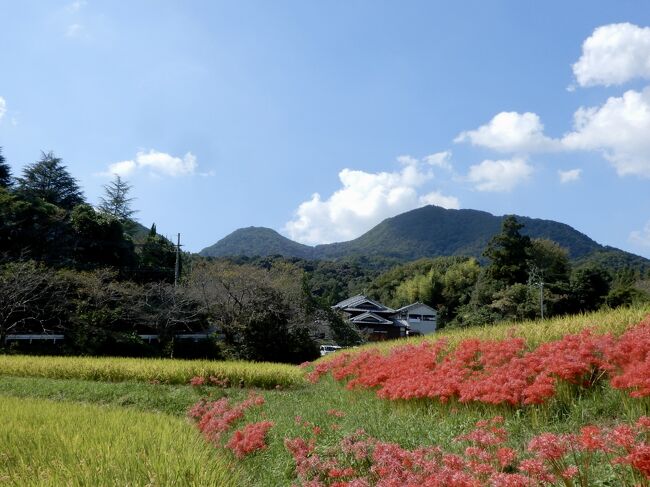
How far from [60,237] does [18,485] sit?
2728cm

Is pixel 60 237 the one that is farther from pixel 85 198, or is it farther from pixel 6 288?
A: pixel 85 198

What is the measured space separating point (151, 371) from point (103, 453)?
9813 mm

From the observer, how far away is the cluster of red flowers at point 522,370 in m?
5.13

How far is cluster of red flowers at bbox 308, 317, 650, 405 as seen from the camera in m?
5.13

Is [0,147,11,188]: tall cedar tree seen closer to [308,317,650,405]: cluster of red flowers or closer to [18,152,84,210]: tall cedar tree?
[18,152,84,210]: tall cedar tree

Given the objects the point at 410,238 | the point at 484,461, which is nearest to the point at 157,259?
the point at 484,461

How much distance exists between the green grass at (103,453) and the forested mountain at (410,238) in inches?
4757

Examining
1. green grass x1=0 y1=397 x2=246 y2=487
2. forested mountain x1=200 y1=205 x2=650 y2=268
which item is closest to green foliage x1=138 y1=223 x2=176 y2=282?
green grass x1=0 y1=397 x2=246 y2=487

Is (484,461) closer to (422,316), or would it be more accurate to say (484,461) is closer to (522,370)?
(522,370)

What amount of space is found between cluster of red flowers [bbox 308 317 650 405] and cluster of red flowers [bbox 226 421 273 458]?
1.78 metres

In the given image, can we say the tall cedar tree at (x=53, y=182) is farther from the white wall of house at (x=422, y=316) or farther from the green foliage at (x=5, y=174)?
the white wall of house at (x=422, y=316)

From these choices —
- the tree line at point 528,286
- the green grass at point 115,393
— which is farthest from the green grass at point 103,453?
the tree line at point 528,286

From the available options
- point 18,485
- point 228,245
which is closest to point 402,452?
point 18,485

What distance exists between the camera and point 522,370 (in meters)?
5.93
